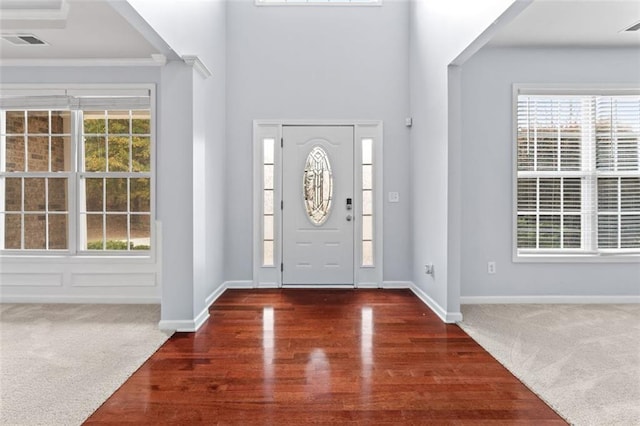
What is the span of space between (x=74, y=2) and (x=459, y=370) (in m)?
3.77

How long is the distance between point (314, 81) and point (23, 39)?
9.81 ft

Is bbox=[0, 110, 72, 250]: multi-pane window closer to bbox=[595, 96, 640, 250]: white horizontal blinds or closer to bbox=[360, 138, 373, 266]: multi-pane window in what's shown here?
bbox=[360, 138, 373, 266]: multi-pane window

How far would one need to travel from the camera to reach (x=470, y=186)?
4.28 metres

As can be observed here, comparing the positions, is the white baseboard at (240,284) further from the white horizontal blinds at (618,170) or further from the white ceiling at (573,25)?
the white horizontal blinds at (618,170)

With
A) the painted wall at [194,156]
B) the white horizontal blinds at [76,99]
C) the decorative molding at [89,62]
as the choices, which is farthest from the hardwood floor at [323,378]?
the decorative molding at [89,62]

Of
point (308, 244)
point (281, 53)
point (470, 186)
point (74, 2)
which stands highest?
point (281, 53)

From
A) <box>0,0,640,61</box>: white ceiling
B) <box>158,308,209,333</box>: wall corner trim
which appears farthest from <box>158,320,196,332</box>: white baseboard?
<box>0,0,640,61</box>: white ceiling

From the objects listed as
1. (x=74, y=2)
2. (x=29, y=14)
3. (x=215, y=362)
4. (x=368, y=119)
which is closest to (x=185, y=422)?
(x=215, y=362)

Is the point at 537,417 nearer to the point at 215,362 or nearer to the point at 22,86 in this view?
the point at 215,362

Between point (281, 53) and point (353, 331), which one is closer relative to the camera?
point (353, 331)

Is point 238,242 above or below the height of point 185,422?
above

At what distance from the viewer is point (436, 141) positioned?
13.3 feet

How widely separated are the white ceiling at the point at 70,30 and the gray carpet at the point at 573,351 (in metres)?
3.85

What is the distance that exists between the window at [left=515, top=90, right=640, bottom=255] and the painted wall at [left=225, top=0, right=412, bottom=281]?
4.50 feet
